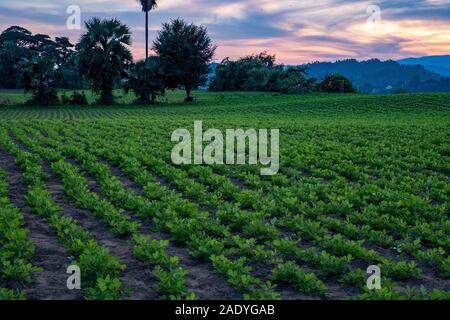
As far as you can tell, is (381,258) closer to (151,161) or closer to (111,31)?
(151,161)

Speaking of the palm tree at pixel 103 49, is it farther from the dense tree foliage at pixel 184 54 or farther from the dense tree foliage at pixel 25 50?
the dense tree foliage at pixel 25 50

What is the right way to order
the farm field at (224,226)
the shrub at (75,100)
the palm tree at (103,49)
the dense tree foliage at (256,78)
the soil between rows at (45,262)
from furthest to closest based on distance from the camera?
the dense tree foliage at (256,78) < the shrub at (75,100) < the palm tree at (103,49) < the farm field at (224,226) < the soil between rows at (45,262)

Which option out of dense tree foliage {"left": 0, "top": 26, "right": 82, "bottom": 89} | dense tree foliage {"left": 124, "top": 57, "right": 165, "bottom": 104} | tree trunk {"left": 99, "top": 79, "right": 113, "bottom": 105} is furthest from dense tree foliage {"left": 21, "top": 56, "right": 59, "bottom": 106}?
dense tree foliage {"left": 0, "top": 26, "right": 82, "bottom": 89}

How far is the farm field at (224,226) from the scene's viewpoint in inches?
237

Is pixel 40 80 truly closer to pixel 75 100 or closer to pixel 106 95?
pixel 75 100

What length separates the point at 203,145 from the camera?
17828 mm

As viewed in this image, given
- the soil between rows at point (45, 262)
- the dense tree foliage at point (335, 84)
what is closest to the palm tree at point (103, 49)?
the dense tree foliage at point (335, 84)

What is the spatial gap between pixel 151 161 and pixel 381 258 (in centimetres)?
841

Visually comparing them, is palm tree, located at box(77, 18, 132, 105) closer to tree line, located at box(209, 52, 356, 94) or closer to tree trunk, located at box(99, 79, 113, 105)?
tree trunk, located at box(99, 79, 113, 105)

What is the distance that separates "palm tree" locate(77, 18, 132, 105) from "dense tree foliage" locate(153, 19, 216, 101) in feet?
20.2

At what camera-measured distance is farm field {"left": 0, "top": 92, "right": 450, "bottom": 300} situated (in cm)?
601

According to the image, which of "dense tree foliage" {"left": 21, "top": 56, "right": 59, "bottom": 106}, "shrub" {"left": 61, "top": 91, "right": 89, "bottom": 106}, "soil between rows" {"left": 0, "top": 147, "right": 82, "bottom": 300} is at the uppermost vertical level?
"dense tree foliage" {"left": 21, "top": 56, "right": 59, "bottom": 106}

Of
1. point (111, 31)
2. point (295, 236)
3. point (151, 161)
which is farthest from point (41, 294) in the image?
point (111, 31)

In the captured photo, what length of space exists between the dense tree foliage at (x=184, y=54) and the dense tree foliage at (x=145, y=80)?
1674 millimetres
